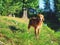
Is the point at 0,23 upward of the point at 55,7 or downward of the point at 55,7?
upward

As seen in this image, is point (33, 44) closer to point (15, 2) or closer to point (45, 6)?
point (15, 2)

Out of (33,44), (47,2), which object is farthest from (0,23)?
(47,2)

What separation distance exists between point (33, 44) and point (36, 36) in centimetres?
150

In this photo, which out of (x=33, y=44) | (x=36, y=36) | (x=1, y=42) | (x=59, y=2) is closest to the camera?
(x=1, y=42)

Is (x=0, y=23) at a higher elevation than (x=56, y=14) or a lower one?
higher

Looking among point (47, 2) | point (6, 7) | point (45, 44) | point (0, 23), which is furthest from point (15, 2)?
point (47, 2)

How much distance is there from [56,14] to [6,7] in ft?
105

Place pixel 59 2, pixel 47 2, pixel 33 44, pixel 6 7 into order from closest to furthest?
pixel 33 44
pixel 6 7
pixel 59 2
pixel 47 2

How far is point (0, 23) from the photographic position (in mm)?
19031

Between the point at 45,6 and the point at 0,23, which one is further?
the point at 45,6

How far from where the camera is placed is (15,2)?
45844mm

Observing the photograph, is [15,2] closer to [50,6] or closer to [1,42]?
[1,42]

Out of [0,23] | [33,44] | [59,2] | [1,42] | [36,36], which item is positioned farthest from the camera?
[59,2]

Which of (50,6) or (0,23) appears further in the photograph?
(50,6)
